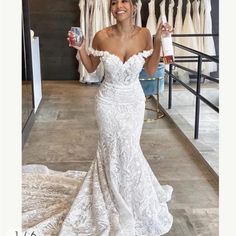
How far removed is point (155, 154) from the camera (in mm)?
3453

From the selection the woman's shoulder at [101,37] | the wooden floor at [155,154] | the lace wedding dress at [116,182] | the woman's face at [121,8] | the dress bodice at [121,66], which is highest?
the woman's face at [121,8]

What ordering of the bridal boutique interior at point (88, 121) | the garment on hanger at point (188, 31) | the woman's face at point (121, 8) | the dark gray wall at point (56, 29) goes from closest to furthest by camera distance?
the woman's face at point (121, 8), the bridal boutique interior at point (88, 121), the garment on hanger at point (188, 31), the dark gray wall at point (56, 29)

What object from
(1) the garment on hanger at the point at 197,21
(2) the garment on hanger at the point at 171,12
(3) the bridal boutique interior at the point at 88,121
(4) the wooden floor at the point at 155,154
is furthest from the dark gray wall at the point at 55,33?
(1) the garment on hanger at the point at 197,21

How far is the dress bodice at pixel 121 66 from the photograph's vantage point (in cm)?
193

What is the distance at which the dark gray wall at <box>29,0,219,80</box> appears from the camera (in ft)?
21.3

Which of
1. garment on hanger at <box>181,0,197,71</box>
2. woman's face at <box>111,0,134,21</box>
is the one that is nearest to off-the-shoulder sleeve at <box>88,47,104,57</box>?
woman's face at <box>111,0,134,21</box>

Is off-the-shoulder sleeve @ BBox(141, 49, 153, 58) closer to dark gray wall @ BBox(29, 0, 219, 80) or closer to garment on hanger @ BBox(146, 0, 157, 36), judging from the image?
garment on hanger @ BBox(146, 0, 157, 36)

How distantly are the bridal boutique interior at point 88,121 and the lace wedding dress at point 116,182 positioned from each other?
24 centimetres

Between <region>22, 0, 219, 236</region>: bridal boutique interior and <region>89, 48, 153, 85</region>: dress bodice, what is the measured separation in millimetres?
901

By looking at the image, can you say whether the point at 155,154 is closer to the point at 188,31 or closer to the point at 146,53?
the point at 146,53

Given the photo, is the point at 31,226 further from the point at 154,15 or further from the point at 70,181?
the point at 154,15

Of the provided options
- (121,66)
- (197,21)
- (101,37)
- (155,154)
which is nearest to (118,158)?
(121,66)

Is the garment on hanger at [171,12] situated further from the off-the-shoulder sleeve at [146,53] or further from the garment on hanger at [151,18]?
the off-the-shoulder sleeve at [146,53]
